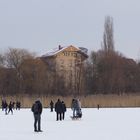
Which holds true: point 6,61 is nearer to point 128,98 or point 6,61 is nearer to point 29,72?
point 29,72

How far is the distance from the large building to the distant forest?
1.44 meters

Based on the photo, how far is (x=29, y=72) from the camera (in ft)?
266

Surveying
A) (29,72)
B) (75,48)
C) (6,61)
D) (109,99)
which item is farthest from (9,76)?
(109,99)

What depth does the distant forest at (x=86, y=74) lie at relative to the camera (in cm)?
7775

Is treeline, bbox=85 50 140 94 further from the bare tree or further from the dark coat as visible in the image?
the dark coat

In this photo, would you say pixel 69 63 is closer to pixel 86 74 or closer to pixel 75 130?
pixel 86 74

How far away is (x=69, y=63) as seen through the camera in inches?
4094

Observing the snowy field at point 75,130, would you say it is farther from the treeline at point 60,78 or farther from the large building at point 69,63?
the large building at point 69,63

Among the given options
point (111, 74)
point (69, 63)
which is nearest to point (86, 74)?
point (111, 74)

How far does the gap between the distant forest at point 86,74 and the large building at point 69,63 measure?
1437 millimetres

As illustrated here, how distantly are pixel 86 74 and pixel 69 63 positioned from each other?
771 inches

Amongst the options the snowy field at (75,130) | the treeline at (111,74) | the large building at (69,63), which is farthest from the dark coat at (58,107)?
the treeline at (111,74)

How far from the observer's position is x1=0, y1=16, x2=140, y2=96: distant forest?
255ft

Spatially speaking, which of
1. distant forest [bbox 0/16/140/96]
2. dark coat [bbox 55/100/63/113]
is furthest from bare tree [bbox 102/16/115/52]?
dark coat [bbox 55/100/63/113]
